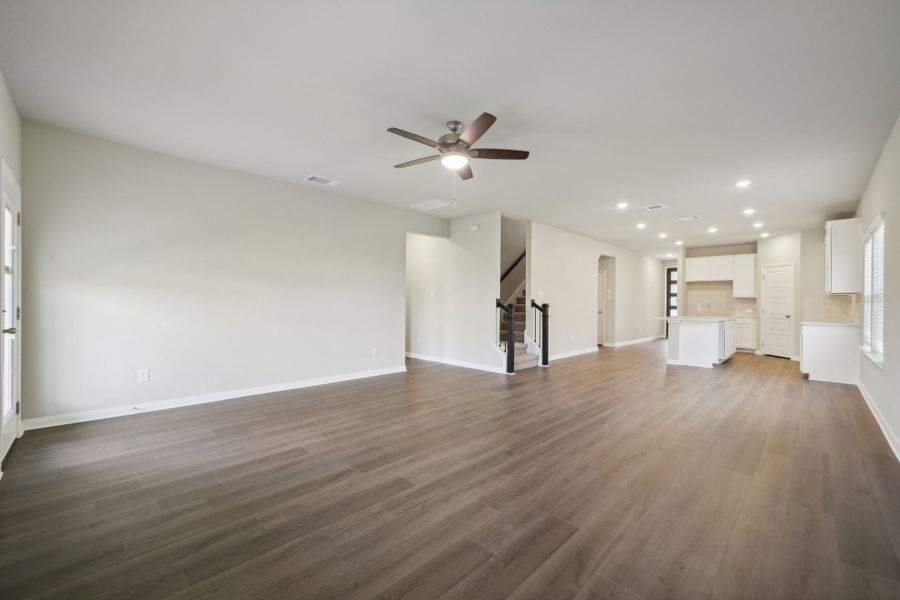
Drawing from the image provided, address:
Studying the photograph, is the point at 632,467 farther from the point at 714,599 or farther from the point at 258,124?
the point at 258,124

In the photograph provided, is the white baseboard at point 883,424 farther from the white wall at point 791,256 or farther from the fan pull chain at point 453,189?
the fan pull chain at point 453,189

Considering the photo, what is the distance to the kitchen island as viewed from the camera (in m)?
7.11

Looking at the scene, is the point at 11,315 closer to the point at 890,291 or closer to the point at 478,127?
the point at 478,127

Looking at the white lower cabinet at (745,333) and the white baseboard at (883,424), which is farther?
the white lower cabinet at (745,333)

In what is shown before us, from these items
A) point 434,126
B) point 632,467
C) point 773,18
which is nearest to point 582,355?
point 632,467

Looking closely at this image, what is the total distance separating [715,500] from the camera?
2.37 m

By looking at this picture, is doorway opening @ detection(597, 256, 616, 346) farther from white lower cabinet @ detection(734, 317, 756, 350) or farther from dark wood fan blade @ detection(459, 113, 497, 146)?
dark wood fan blade @ detection(459, 113, 497, 146)

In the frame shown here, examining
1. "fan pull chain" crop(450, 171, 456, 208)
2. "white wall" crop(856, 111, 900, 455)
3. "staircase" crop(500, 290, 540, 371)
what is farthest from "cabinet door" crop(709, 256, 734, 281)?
"fan pull chain" crop(450, 171, 456, 208)

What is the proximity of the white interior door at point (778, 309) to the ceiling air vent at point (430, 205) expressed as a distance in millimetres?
7780

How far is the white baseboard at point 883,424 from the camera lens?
3.09 meters

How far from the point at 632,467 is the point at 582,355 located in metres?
6.07

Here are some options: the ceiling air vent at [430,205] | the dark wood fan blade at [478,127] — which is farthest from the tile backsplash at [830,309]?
the dark wood fan blade at [478,127]

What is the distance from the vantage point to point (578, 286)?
28.9ft

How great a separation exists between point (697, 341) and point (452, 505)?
269 inches
